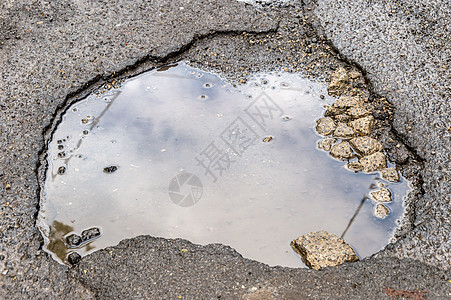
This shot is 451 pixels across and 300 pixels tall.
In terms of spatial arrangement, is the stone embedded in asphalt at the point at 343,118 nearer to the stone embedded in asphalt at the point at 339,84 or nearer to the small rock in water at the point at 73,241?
the stone embedded in asphalt at the point at 339,84

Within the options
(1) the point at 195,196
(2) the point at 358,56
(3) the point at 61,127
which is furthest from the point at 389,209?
(3) the point at 61,127

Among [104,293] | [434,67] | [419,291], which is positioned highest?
[434,67]

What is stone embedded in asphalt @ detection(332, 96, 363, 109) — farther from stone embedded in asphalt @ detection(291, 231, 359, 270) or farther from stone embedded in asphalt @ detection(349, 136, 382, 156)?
stone embedded in asphalt @ detection(291, 231, 359, 270)

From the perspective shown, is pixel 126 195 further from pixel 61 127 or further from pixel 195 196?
pixel 61 127

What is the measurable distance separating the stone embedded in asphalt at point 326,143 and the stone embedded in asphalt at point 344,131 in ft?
0.18

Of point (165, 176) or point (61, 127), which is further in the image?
point (61, 127)

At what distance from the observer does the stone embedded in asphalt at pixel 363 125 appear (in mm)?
3139

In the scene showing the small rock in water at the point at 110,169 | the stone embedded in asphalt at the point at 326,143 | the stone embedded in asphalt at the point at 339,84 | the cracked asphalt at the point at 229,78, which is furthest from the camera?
the stone embedded in asphalt at the point at 339,84

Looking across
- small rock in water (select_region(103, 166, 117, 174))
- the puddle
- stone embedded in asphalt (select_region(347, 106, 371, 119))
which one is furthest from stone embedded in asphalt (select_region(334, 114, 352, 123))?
small rock in water (select_region(103, 166, 117, 174))

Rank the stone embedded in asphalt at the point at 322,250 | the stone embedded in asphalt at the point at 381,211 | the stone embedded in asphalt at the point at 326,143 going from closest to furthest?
1. the stone embedded in asphalt at the point at 322,250
2. the stone embedded in asphalt at the point at 381,211
3. the stone embedded in asphalt at the point at 326,143

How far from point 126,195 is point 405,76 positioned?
2349 mm

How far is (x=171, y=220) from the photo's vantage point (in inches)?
107

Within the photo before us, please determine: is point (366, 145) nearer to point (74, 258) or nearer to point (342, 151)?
point (342, 151)

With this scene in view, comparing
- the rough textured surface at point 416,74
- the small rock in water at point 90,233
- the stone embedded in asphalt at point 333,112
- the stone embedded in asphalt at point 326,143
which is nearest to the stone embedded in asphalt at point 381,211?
the rough textured surface at point 416,74
